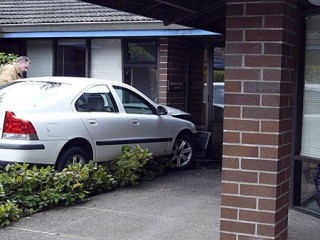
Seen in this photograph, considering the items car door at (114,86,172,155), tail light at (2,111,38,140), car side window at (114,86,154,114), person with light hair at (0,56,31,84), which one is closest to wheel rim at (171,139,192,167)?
car door at (114,86,172,155)

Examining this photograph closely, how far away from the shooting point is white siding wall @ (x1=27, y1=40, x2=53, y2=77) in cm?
1291

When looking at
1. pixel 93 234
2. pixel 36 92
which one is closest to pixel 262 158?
pixel 93 234

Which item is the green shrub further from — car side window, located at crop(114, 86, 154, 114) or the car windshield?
car side window, located at crop(114, 86, 154, 114)

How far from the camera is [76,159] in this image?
26.3ft

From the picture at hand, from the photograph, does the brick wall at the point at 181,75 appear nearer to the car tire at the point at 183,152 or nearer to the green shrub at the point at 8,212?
the car tire at the point at 183,152

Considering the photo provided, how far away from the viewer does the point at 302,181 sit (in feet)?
22.4

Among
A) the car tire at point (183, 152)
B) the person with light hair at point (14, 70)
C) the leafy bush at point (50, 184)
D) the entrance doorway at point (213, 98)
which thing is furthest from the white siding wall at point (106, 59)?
the leafy bush at point (50, 184)

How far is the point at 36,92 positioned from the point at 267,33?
180 inches

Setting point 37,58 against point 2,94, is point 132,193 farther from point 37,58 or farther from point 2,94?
point 37,58

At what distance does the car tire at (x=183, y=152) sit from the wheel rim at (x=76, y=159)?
2.36 m

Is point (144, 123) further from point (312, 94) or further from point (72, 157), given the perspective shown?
point (312, 94)

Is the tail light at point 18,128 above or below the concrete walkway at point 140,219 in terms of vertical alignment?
above

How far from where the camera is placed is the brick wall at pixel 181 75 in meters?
11.5

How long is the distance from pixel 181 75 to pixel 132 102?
2.89m
